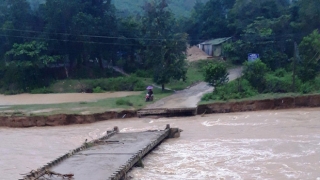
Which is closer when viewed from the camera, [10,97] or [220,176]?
[220,176]

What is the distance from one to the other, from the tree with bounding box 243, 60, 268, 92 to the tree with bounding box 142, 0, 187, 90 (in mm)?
4711

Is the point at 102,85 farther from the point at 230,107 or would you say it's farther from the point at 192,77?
the point at 230,107

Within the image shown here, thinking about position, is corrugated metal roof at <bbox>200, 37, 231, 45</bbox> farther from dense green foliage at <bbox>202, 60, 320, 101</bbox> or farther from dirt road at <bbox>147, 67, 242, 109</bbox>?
dense green foliage at <bbox>202, 60, 320, 101</bbox>

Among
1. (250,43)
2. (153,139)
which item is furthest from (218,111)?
(250,43)

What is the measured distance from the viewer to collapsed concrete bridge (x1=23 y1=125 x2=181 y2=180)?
10.3m

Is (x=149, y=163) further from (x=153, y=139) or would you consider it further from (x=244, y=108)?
(x=244, y=108)

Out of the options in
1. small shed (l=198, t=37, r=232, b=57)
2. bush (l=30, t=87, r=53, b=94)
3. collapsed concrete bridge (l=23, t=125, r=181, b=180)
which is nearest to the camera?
collapsed concrete bridge (l=23, t=125, r=181, b=180)

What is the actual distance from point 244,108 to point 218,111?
132 centimetres

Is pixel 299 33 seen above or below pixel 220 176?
above

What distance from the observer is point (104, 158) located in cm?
1211

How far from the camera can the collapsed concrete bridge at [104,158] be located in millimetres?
10336

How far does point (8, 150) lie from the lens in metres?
15.2

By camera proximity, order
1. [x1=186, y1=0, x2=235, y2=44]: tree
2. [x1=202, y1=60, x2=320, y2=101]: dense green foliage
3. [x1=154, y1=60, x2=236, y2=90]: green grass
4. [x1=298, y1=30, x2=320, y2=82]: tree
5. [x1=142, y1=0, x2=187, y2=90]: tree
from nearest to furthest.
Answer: [x1=202, y1=60, x2=320, y2=101]: dense green foliage, [x1=298, y1=30, x2=320, y2=82]: tree, [x1=142, y1=0, x2=187, y2=90]: tree, [x1=154, y1=60, x2=236, y2=90]: green grass, [x1=186, y1=0, x2=235, y2=44]: tree

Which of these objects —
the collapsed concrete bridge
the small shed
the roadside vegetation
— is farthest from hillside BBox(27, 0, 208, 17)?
the collapsed concrete bridge
